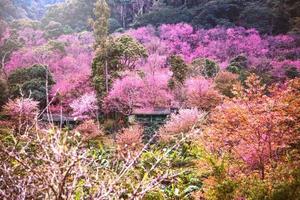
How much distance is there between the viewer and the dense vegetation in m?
2.51

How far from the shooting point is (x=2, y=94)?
70.6ft

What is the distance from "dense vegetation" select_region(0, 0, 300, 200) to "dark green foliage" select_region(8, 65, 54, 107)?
0.09 m

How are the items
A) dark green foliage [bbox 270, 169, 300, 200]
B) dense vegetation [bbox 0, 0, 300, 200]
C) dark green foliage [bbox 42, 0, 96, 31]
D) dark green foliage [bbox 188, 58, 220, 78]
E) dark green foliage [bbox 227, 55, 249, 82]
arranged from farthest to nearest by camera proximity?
dark green foliage [bbox 42, 0, 96, 31] → dark green foliage [bbox 227, 55, 249, 82] → dark green foliage [bbox 188, 58, 220, 78] → dark green foliage [bbox 270, 169, 300, 200] → dense vegetation [bbox 0, 0, 300, 200]

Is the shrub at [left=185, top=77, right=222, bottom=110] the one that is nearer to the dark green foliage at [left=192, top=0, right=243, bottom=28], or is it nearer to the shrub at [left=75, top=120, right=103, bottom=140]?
the shrub at [left=75, top=120, right=103, bottom=140]

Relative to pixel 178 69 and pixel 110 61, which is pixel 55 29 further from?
pixel 178 69

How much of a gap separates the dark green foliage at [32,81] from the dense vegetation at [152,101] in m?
0.09

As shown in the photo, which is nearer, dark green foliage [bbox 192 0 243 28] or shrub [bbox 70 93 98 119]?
shrub [bbox 70 93 98 119]

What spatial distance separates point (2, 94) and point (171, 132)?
1087 cm

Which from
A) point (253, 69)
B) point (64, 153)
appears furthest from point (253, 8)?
point (64, 153)

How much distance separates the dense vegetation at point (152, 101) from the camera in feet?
8.23

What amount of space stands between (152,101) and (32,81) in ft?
25.0

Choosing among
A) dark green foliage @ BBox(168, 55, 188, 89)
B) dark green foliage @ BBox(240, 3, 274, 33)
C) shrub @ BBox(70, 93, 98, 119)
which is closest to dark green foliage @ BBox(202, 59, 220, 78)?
dark green foliage @ BBox(168, 55, 188, 89)

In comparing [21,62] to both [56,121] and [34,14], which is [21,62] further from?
[34,14]

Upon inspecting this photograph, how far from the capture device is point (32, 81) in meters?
23.0
